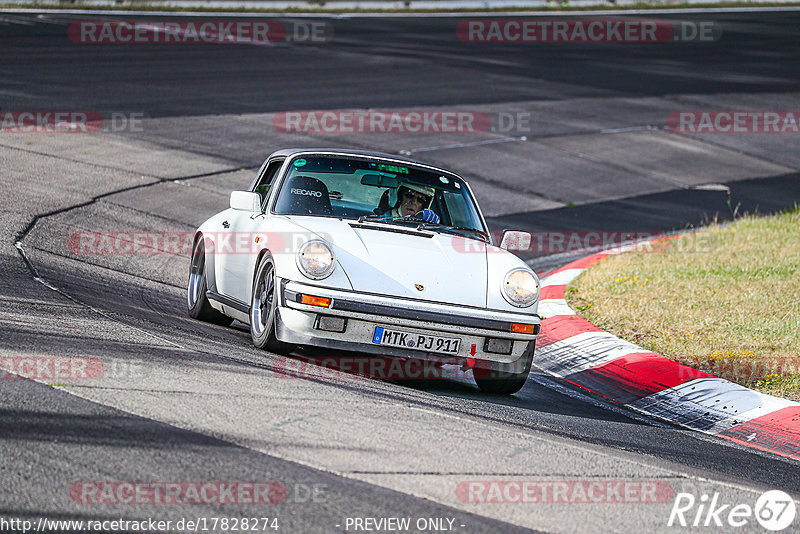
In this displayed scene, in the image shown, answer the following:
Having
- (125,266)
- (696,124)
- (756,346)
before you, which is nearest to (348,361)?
(756,346)

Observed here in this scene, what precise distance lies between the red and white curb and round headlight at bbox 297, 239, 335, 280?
7.35ft

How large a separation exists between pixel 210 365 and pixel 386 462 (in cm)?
165

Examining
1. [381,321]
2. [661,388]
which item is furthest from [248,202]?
[661,388]

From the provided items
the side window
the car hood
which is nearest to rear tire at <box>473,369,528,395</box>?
the car hood

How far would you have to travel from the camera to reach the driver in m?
7.85

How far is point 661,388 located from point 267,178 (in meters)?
3.43

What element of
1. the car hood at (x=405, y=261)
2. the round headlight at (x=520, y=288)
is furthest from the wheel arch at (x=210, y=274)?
the round headlight at (x=520, y=288)

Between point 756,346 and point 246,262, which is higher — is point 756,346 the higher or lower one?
the lower one

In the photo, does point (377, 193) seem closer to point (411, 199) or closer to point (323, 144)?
point (411, 199)

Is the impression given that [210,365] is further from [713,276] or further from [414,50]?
[414,50]

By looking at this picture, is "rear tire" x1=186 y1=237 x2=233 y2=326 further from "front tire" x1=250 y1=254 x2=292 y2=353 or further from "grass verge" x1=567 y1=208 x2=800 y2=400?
"grass verge" x1=567 y1=208 x2=800 y2=400

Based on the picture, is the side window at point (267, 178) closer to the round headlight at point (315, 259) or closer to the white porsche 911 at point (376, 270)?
the white porsche 911 at point (376, 270)

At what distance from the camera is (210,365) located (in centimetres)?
593

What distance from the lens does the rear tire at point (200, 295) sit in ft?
27.7
